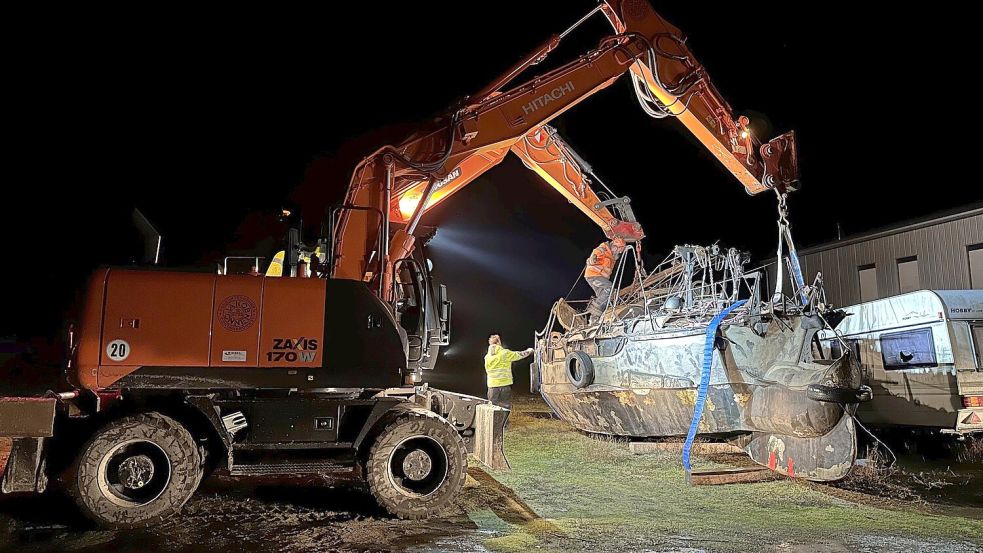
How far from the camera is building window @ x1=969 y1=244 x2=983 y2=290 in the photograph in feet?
53.8

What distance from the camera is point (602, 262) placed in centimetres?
1133

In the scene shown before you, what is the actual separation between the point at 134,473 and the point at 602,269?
7.52 m

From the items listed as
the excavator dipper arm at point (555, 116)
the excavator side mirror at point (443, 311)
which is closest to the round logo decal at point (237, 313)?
the excavator dipper arm at point (555, 116)

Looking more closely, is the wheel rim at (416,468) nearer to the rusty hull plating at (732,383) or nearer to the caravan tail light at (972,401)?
the rusty hull plating at (732,383)

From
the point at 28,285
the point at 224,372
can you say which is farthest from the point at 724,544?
the point at 28,285

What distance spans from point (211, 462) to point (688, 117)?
7212 millimetres

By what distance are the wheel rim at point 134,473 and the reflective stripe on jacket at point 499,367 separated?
6.46m

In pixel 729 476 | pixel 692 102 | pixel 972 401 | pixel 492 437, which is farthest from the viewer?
pixel 692 102

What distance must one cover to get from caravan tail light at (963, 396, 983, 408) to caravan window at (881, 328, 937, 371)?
1.93ft

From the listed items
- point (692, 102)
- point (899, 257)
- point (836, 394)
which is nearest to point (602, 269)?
point (692, 102)

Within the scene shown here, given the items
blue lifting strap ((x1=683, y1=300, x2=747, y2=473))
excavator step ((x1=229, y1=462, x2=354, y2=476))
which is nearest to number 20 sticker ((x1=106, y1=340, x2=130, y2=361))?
excavator step ((x1=229, y1=462, x2=354, y2=476))

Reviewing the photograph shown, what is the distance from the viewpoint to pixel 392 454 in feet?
21.7

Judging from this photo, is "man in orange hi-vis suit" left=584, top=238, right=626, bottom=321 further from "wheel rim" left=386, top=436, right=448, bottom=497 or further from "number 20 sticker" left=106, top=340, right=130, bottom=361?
"number 20 sticker" left=106, top=340, right=130, bottom=361

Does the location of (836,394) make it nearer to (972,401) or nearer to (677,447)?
(972,401)
